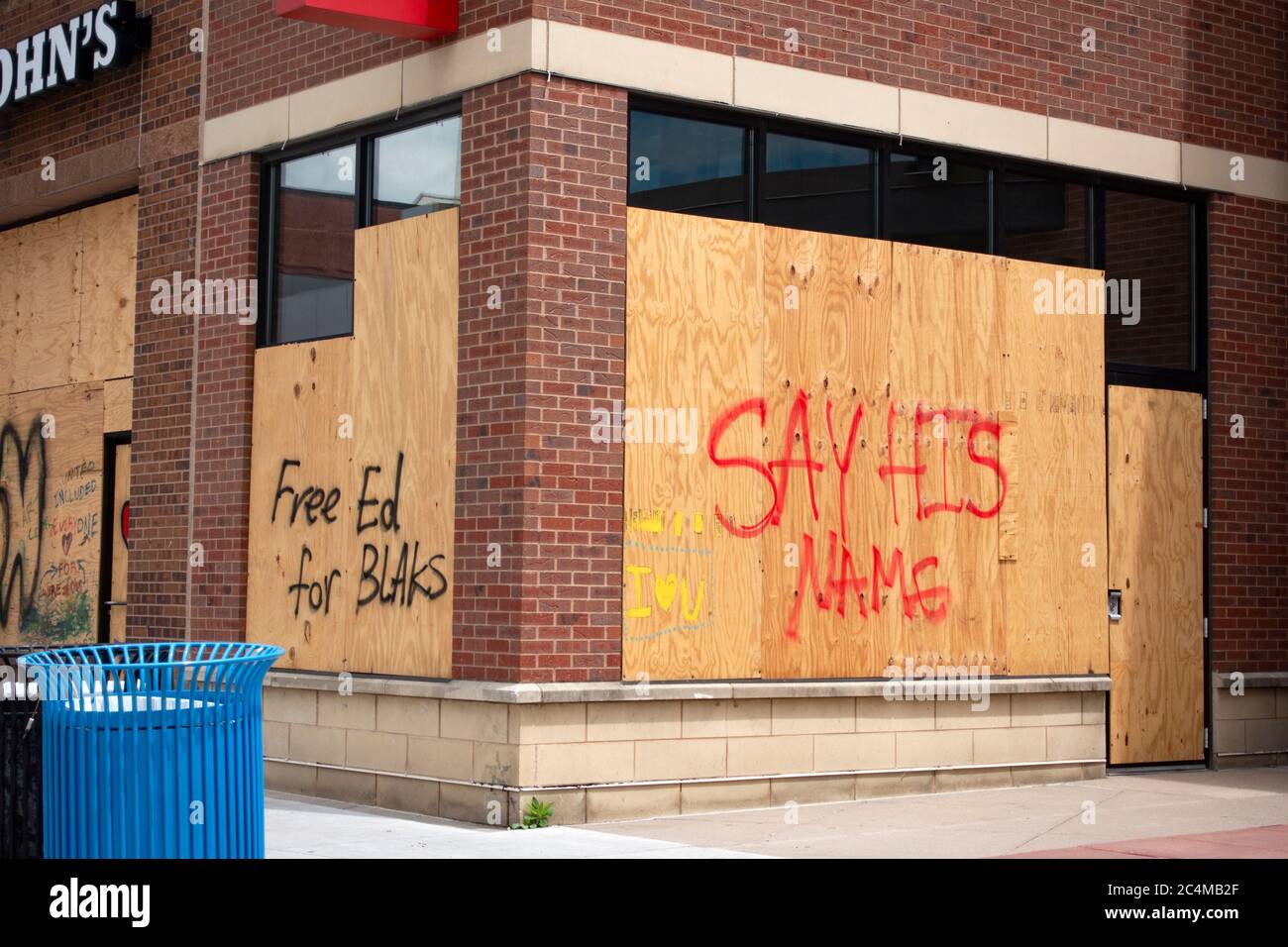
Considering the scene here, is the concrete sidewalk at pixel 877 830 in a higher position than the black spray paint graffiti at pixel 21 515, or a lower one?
lower

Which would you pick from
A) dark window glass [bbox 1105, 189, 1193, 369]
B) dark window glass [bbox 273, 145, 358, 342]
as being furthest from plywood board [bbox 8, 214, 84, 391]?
dark window glass [bbox 1105, 189, 1193, 369]

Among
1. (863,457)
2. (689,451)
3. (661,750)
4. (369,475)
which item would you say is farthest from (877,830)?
(369,475)

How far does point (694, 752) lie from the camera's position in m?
11.1

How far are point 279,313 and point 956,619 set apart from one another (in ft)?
18.7

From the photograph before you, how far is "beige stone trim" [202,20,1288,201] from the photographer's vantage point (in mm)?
10953

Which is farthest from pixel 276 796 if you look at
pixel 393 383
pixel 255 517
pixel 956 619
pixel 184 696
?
pixel 184 696

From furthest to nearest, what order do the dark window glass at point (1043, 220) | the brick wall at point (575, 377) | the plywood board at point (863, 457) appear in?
the dark window glass at point (1043, 220)
the plywood board at point (863, 457)
the brick wall at point (575, 377)

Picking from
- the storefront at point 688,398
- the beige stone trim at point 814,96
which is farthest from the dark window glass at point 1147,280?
the beige stone trim at point 814,96

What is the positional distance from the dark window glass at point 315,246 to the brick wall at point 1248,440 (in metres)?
7.29


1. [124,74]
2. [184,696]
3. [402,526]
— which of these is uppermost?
[124,74]

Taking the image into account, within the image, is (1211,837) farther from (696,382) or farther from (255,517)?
(255,517)

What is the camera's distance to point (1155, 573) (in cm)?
1365

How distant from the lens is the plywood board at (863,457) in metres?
11.1

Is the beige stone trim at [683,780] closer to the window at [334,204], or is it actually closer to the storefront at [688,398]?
the storefront at [688,398]
